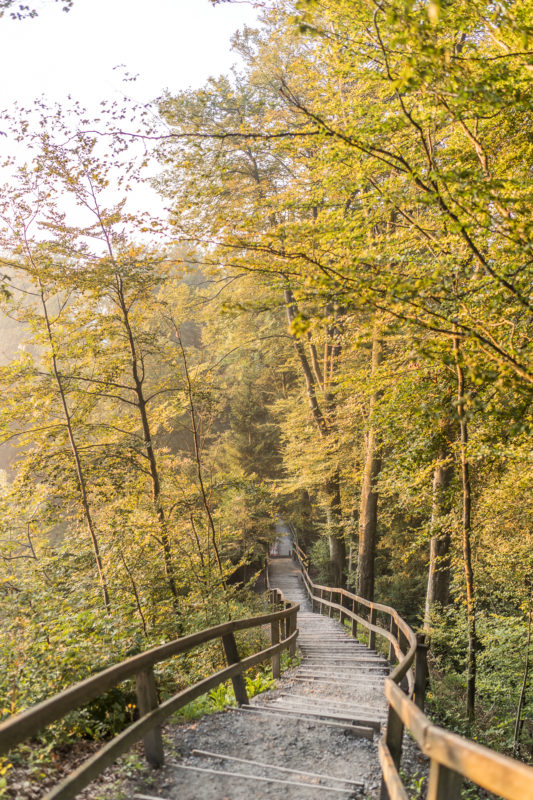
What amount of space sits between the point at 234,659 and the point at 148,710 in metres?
1.90

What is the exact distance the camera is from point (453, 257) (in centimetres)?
489

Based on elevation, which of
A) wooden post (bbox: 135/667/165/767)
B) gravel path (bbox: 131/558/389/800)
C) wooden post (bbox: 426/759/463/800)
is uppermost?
wooden post (bbox: 426/759/463/800)

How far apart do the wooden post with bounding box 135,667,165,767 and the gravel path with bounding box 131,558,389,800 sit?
98mm

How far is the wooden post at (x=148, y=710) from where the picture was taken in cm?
352

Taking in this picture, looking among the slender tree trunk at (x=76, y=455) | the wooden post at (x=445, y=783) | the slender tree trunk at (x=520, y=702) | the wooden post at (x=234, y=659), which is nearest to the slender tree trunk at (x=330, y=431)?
the slender tree trunk at (x=76, y=455)

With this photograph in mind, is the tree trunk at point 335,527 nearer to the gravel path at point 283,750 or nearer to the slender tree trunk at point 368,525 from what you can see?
the slender tree trunk at point 368,525

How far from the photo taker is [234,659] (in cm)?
529

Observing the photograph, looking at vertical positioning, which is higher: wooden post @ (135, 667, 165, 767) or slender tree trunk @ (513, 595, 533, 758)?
wooden post @ (135, 667, 165, 767)

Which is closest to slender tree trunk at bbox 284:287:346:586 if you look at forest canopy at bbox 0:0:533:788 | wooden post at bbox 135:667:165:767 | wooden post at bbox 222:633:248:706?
forest canopy at bbox 0:0:533:788

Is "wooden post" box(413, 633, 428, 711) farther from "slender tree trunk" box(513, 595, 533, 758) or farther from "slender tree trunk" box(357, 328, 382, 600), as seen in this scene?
"slender tree trunk" box(357, 328, 382, 600)

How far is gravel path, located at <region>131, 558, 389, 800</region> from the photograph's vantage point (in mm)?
3295

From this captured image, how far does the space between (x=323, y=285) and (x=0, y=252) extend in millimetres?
7886

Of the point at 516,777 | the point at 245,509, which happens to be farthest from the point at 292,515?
the point at 516,777

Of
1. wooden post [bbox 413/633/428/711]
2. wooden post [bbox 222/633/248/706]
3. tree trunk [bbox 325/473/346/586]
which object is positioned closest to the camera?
wooden post [bbox 413/633/428/711]
